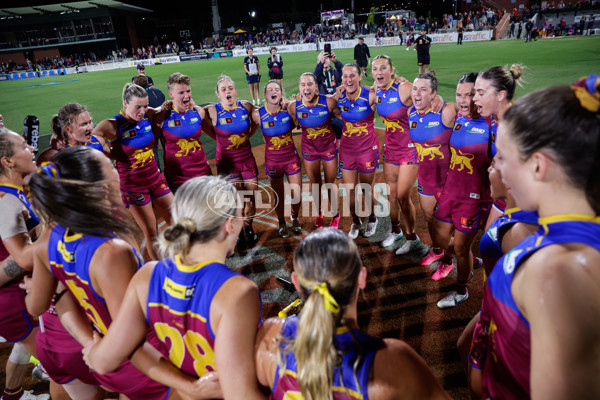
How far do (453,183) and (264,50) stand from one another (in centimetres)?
4311

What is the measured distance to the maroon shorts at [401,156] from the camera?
5238 millimetres

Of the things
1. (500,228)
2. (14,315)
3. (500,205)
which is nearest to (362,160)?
(500,205)

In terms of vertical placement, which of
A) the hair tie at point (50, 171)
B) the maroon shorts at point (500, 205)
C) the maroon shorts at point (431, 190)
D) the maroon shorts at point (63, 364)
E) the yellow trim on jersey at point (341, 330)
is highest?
the hair tie at point (50, 171)

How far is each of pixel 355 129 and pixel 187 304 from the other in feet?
14.9

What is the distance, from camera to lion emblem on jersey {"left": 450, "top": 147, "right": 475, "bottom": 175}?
378cm

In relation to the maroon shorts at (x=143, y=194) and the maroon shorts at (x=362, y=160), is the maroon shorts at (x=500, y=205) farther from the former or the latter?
the maroon shorts at (x=143, y=194)

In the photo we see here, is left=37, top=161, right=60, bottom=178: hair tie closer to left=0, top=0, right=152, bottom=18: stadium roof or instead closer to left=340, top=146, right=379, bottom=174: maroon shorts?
left=340, top=146, right=379, bottom=174: maroon shorts

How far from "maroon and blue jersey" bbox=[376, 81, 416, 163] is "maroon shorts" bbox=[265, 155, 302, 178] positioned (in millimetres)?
1518

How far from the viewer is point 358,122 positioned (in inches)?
222

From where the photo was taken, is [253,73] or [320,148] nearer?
[320,148]

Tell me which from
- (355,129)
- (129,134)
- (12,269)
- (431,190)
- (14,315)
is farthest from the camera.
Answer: (355,129)

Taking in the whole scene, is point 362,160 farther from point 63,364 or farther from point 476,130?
point 63,364

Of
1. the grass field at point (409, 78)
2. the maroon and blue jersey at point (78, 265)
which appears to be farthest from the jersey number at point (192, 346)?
the grass field at point (409, 78)

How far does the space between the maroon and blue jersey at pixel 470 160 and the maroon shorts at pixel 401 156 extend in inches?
48.3
